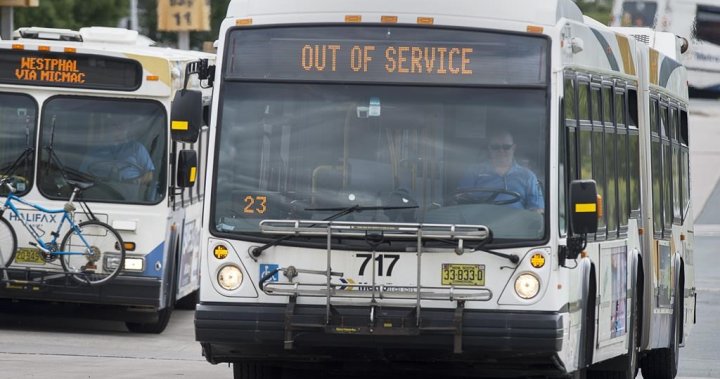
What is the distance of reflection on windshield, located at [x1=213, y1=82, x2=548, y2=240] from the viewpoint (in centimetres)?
1084

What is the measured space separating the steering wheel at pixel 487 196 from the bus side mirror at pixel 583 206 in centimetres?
37

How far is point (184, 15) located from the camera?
116 ft

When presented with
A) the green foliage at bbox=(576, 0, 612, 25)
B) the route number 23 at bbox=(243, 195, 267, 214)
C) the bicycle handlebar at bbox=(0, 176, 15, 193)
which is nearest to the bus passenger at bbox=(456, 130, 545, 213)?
the route number 23 at bbox=(243, 195, 267, 214)

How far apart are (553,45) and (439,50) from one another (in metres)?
0.70

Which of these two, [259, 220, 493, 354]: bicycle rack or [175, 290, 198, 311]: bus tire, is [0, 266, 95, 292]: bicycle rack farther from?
[259, 220, 493, 354]: bicycle rack

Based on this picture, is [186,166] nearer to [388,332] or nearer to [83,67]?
[83,67]

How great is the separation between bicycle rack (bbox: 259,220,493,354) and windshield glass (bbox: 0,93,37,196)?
7.41 m

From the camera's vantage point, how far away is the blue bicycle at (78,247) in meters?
17.5

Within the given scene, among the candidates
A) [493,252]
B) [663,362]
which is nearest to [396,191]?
[493,252]

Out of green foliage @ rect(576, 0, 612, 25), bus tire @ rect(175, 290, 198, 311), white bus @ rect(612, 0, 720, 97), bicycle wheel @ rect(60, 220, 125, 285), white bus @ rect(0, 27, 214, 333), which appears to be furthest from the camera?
green foliage @ rect(576, 0, 612, 25)

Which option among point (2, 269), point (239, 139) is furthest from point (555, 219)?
point (2, 269)

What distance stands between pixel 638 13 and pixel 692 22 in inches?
99.2

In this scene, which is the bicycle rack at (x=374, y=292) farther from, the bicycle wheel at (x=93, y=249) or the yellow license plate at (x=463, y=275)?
the bicycle wheel at (x=93, y=249)

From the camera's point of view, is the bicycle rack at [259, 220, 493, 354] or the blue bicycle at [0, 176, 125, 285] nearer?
the bicycle rack at [259, 220, 493, 354]
